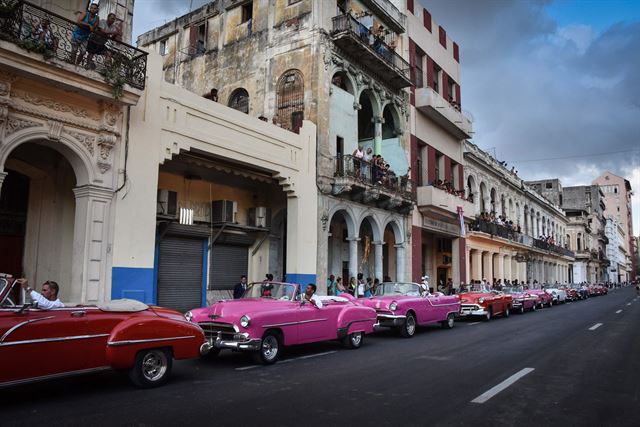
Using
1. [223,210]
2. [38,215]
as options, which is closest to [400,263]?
[223,210]

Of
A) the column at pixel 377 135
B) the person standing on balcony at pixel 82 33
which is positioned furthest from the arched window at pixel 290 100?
the person standing on balcony at pixel 82 33

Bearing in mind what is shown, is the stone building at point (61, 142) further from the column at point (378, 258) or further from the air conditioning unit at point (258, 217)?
the column at point (378, 258)

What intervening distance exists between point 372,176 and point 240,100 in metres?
6.81

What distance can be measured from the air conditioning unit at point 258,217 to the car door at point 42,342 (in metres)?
12.8

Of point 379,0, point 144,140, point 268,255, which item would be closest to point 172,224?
point 144,140

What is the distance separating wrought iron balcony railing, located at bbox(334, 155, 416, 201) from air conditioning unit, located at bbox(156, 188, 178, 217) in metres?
6.90

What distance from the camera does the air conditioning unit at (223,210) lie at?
18.1m

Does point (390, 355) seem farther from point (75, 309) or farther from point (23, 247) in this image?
point (23, 247)

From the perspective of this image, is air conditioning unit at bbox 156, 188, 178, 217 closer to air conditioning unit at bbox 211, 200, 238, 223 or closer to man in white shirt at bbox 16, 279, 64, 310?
air conditioning unit at bbox 211, 200, 238, 223

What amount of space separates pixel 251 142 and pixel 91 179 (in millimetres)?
6014

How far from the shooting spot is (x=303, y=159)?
19.3 metres

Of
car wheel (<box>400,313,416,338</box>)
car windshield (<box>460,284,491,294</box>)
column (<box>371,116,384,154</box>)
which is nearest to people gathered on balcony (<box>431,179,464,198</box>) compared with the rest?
column (<box>371,116,384,154</box>)

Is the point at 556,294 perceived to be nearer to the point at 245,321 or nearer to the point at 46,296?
the point at 245,321

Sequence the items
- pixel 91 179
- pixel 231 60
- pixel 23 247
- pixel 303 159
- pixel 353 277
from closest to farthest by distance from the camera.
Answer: pixel 91 179 < pixel 23 247 < pixel 303 159 < pixel 353 277 < pixel 231 60
